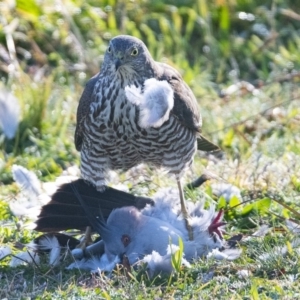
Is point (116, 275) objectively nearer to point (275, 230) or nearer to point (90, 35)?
point (275, 230)

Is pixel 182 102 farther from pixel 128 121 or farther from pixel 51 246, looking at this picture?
pixel 51 246

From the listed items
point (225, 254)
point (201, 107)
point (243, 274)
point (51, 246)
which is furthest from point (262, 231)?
point (201, 107)

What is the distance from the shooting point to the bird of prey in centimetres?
482

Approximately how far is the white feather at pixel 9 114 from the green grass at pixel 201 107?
98 mm

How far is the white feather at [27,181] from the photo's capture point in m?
5.27

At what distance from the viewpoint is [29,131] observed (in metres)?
6.83

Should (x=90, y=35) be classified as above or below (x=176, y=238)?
below

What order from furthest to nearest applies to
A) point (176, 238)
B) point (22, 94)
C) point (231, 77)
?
point (231, 77)
point (22, 94)
point (176, 238)

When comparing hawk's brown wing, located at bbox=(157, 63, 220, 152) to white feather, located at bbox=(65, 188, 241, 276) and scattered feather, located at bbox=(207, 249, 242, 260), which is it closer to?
white feather, located at bbox=(65, 188, 241, 276)

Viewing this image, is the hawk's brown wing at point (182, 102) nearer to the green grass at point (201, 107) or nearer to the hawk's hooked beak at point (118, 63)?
the hawk's hooked beak at point (118, 63)

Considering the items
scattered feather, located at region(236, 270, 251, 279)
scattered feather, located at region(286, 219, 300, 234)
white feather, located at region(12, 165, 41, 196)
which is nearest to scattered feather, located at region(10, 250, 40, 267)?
white feather, located at region(12, 165, 41, 196)

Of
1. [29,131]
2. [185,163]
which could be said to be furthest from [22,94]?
[185,163]

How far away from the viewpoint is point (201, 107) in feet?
24.7

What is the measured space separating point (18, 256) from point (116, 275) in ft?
2.24
